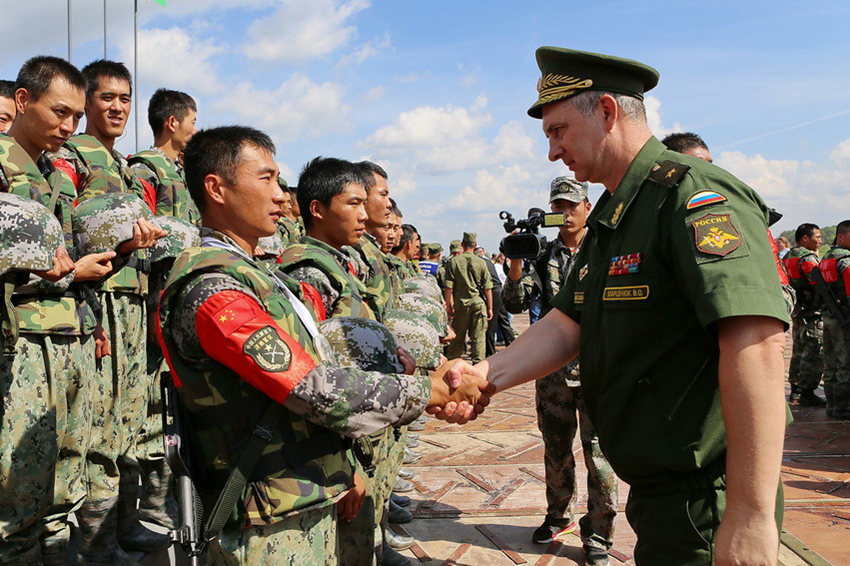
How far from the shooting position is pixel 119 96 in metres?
4.67

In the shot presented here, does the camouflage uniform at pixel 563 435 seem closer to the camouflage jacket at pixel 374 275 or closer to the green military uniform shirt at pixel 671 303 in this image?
the camouflage jacket at pixel 374 275

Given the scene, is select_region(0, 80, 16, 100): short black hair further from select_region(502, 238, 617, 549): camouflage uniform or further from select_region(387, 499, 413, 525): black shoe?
select_region(387, 499, 413, 525): black shoe

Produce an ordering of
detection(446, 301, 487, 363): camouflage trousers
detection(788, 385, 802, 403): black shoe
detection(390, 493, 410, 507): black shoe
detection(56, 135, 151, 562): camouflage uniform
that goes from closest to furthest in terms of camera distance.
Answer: detection(56, 135, 151, 562): camouflage uniform → detection(390, 493, 410, 507): black shoe → detection(788, 385, 802, 403): black shoe → detection(446, 301, 487, 363): camouflage trousers

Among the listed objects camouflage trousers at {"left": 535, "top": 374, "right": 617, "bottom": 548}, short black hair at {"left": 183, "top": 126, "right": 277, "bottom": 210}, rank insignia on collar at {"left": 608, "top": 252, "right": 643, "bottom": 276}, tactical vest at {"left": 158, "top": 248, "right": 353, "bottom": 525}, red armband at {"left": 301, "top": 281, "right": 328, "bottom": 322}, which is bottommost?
camouflage trousers at {"left": 535, "top": 374, "right": 617, "bottom": 548}

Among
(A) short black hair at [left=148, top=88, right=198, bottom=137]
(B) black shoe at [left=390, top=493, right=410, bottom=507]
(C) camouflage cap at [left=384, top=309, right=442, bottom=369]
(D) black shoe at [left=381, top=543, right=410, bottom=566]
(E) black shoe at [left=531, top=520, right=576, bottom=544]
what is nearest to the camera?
(C) camouflage cap at [left=384, top=309, right=442, bottom=369]

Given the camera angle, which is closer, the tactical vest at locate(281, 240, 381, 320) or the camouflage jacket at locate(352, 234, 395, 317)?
the tactical vest at locate(281, 240, 381, 320)

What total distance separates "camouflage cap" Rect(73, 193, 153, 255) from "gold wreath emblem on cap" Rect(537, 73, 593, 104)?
2.26 metres

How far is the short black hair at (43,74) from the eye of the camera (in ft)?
11.7

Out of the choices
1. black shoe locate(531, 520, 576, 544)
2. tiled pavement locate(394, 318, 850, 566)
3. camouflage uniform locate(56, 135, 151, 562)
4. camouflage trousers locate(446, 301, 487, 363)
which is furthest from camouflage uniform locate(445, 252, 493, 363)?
camouflage uniform locate(56, 135, 151, 562)

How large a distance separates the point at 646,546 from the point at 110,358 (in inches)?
124

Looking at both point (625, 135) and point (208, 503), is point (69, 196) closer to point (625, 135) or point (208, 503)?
point (208, 503)

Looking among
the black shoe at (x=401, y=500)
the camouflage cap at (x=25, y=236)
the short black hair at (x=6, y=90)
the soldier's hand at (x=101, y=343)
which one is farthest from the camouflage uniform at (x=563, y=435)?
the short black hair at (x=6, y=90)

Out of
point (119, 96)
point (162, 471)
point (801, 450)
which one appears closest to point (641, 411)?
point (162, 471)

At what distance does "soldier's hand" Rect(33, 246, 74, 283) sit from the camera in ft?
9.89
